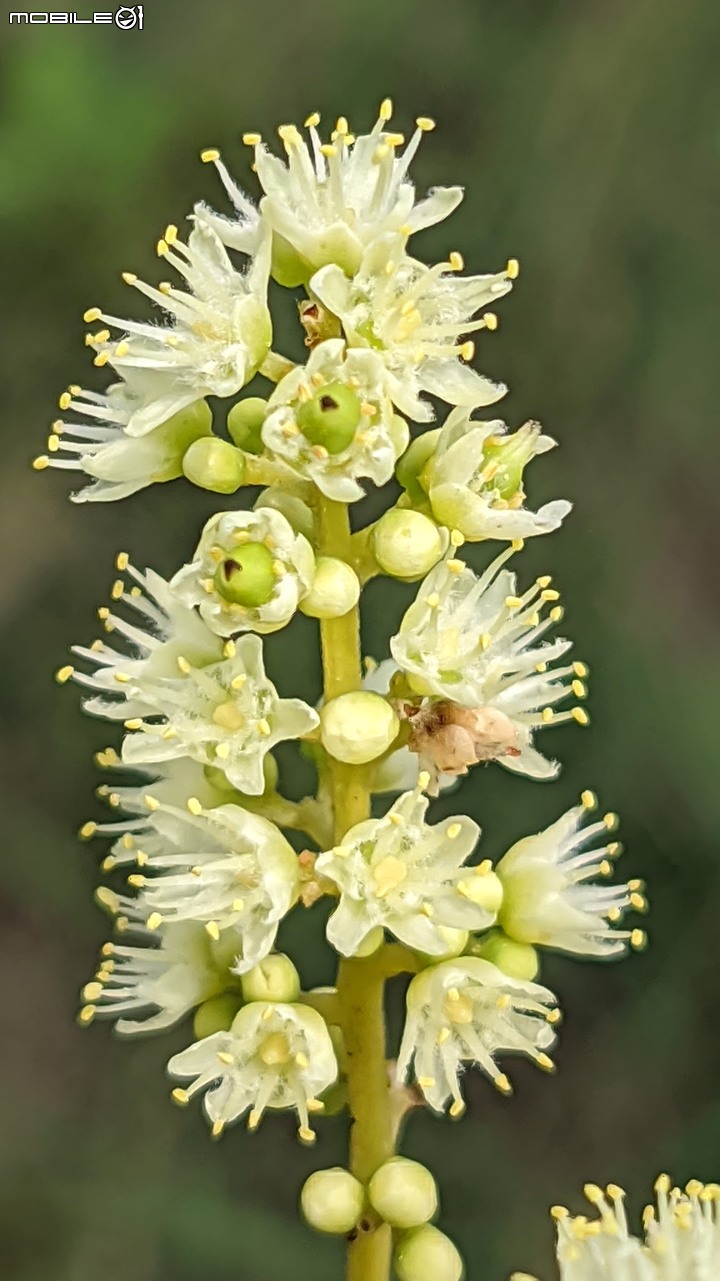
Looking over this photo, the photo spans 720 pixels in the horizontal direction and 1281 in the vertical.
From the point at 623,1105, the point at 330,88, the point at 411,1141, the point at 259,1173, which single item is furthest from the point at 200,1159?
the point at 330,88

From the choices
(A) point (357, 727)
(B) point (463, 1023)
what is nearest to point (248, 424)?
(A) point (357, 727)

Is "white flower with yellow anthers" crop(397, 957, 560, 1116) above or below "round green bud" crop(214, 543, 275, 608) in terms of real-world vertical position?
below

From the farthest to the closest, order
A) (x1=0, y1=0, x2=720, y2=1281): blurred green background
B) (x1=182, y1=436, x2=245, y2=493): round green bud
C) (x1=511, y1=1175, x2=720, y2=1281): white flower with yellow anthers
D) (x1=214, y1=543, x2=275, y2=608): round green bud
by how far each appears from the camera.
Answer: (x1=0, y1=0, x2=720, y2=1281): blurred green background < (x1=511, y1=1175, x2=720, y2=1281): white flower with yellow anthers < (x1=182, y1=436, x2=245, y2=493): round green bud < (x1=214, y1=543, x2=275, y2=608): round green bud

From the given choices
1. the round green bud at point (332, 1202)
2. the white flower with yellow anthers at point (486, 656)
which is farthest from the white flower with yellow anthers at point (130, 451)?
the round green bud at point (332, 1202)

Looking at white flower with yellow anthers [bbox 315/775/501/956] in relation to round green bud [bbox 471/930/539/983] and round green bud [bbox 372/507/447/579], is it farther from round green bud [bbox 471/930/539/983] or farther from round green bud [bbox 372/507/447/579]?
round green bud [bbox 372/507/447/579]

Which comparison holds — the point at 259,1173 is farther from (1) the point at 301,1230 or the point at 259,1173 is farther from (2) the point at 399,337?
(2) the point at 399,337

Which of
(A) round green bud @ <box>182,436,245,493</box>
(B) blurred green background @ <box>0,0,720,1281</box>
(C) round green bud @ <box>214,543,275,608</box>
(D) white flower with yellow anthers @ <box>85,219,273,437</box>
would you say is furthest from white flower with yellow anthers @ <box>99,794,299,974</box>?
(B) blurred green background @ <box>0,0,720,1281</box>

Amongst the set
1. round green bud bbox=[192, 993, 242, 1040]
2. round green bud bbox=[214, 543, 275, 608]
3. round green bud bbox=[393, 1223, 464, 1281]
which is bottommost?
round green bud bbox=[393, 1223, 464, 1281]
